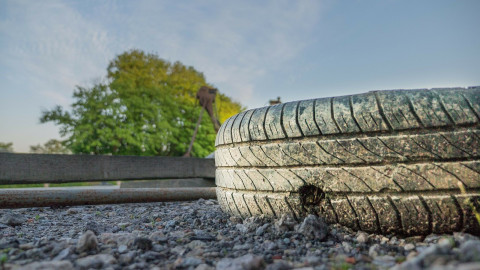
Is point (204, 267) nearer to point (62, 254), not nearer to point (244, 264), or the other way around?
point (244, 264)

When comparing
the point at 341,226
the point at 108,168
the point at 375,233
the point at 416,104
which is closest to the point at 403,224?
the point at 375,233

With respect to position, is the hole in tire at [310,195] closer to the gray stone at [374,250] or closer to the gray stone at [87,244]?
the gray stone at [374,250]

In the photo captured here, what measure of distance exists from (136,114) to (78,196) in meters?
17.8

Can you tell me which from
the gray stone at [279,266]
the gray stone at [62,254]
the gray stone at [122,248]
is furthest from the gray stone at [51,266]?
the gray stone at [279,266]

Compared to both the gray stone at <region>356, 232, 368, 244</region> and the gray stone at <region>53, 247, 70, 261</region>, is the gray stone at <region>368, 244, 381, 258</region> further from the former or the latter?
the gray stone at <region>53, 247, 70, 261</region>

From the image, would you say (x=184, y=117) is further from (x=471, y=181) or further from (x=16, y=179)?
(x=471, y=181)

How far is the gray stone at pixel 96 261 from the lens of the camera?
152 cm

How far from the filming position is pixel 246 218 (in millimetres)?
2359

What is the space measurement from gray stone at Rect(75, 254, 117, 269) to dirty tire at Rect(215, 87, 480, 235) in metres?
1.02

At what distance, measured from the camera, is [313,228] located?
1.92 m

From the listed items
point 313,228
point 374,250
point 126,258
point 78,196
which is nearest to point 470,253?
point 374,250

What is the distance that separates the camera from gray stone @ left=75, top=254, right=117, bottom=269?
1521mm

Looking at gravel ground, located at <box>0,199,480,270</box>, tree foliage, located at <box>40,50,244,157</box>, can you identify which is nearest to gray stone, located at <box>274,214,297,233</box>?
gravel ground, located at <box>0,199,480,270</box>

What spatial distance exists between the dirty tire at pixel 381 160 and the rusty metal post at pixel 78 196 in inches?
65.9
